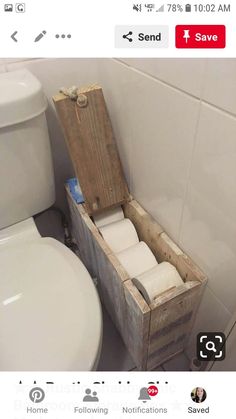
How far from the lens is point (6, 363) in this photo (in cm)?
56

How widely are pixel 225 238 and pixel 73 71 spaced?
595 mm

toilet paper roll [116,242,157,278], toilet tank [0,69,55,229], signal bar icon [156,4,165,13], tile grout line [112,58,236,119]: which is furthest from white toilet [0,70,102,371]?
signal bar icon [156,4,165,13]

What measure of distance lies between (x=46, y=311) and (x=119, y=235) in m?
0.27

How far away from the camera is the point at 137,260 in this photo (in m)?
0.74

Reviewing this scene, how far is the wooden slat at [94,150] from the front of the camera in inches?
26.6

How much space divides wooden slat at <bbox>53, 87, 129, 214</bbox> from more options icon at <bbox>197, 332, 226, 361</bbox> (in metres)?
0.42

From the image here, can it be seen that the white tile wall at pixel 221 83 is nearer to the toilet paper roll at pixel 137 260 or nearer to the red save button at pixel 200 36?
the red save button at pixel 200 36

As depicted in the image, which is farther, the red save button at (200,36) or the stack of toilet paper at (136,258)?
the stack of toilet paper at (136,258)

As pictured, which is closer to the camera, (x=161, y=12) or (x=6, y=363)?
(x=161, y=12)

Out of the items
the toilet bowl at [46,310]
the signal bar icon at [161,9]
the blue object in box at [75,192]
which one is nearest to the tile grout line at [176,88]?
the signal bar icon at [161,9]

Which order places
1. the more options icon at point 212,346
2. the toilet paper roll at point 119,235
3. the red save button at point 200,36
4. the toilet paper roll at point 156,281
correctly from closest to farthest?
the red save button at point 200,36
the more options icon at point 212,346
the toilet paper roll at point 156,281
the toilet paper roll at point 119,235
